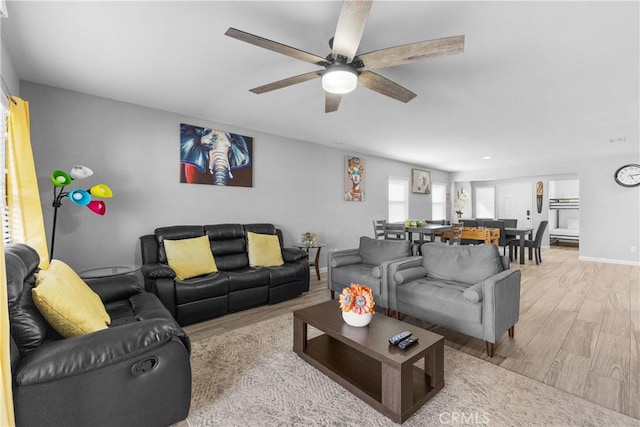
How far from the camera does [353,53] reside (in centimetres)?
185

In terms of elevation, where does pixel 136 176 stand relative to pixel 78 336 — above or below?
above

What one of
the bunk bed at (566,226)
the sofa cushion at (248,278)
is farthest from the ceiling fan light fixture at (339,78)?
the bunk bed at (566,226)

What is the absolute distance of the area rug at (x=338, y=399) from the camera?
1732 mm

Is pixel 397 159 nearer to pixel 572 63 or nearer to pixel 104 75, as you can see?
Result: pixel 572 63

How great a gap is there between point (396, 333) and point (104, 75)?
3419 millimetres

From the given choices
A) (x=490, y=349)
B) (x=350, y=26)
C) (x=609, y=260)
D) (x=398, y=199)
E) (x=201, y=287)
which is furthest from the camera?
(x=398, y=199)

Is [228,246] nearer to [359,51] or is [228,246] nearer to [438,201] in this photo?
[359,51]

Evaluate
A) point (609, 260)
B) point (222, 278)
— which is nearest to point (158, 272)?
point (222, 278)

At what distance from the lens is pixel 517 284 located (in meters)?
2.75

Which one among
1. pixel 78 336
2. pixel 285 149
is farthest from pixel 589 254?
pixel 78 336

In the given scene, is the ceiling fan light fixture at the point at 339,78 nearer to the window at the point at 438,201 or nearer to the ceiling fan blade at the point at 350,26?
the ceiling fan blade at the point at 350,26

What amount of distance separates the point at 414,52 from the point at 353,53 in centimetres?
37

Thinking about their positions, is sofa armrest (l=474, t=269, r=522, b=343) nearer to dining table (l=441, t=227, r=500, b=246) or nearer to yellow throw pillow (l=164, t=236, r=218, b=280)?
yellow throw pillow (l=164, t=236, r=218, b=280)


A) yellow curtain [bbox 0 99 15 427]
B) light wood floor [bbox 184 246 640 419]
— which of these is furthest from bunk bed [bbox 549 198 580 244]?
yellow curtain [bbox 0 99 15 427]
